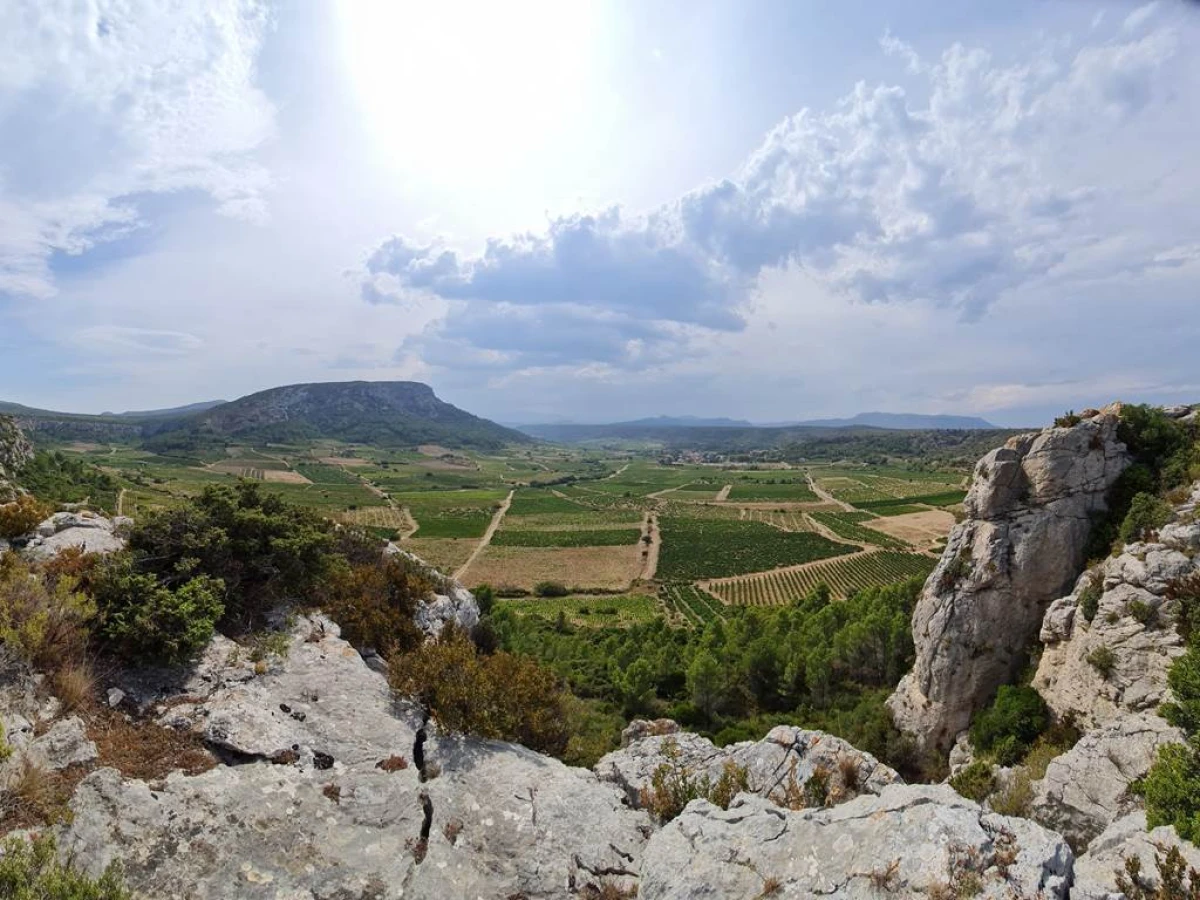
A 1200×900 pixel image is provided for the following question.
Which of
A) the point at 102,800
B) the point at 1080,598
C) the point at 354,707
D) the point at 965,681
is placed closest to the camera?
the point at 102,800

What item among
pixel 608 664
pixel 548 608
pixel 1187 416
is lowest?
pixel 548 608

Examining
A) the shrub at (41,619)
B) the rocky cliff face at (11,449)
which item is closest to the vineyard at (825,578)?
the shrub at (41,619)

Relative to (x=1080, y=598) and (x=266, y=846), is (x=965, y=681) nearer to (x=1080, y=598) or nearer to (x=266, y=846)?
(x=1080, y=598)

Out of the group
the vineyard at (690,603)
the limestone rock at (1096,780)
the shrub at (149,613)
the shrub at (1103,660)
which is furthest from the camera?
the vineyard at (690,603)

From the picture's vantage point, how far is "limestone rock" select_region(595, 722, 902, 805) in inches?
507

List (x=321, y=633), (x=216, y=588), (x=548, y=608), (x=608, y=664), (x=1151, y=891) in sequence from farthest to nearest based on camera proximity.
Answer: (x=548, y=608) → (x=608, y=664) → (x=321, y=633) → (x=216, y=588) → (x=1151, y=891)

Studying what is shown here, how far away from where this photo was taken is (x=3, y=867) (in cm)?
586

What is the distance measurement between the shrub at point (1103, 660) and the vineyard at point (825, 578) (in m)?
64.4

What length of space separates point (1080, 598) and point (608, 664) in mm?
32151

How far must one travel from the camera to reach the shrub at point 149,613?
11.7 meters

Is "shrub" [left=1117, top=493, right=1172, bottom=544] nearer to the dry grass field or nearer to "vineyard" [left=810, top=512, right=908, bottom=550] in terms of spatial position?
the dry grass field

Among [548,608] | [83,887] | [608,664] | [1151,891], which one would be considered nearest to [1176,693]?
[1151,891]

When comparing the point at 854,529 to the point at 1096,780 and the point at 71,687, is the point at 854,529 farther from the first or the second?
the point at 71,687

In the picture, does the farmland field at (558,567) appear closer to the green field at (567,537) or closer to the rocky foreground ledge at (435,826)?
the green field at (567,537)
